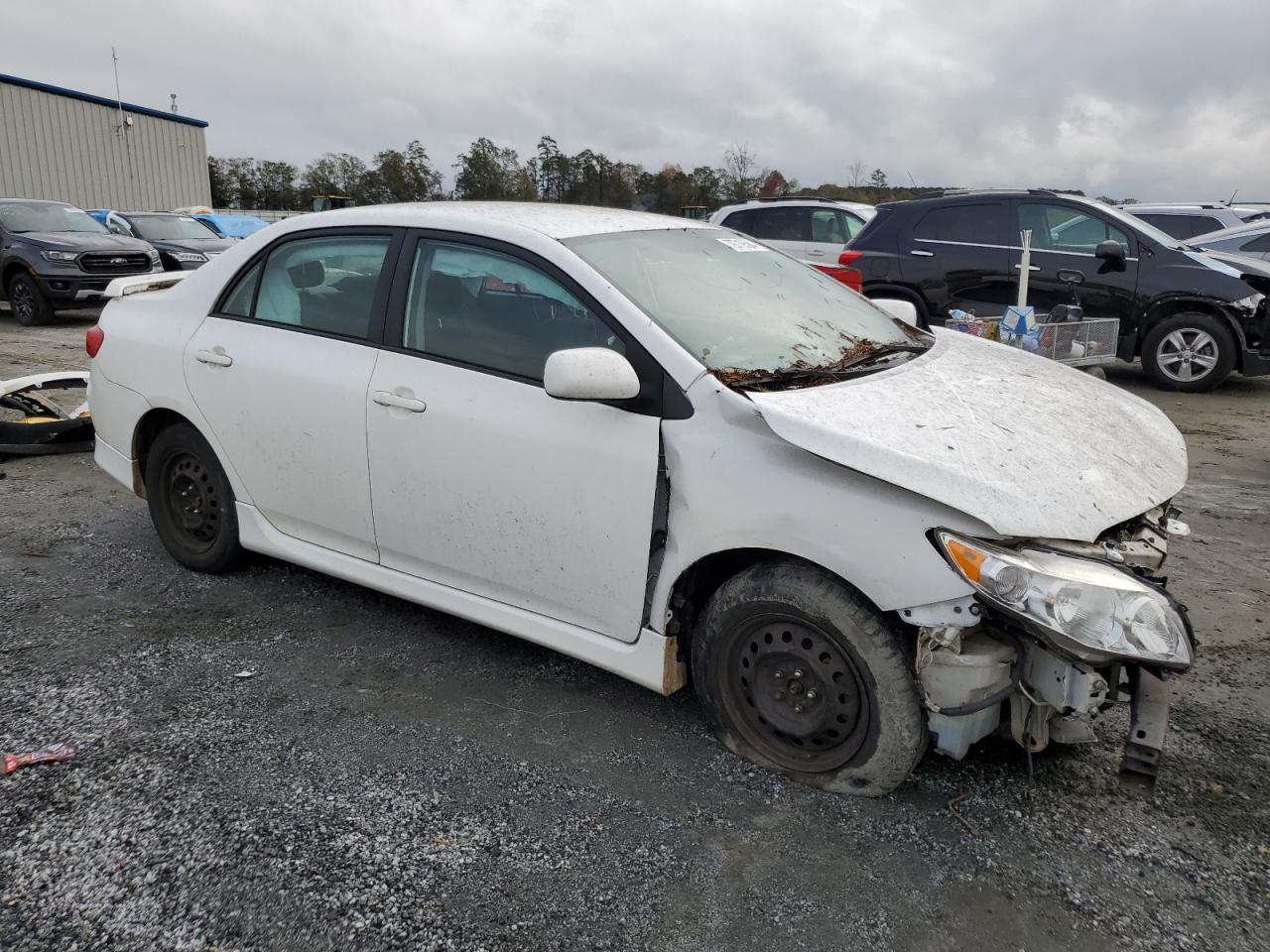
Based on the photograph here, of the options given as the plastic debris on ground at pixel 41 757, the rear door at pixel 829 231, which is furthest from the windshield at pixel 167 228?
the plastic debris on ground at pixel 41 757

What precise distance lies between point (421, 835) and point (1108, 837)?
74.5 inches

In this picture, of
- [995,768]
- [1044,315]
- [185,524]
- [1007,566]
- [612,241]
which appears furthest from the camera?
[1044,315]

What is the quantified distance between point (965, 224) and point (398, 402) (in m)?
8.16

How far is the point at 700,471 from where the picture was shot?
9.66 ft

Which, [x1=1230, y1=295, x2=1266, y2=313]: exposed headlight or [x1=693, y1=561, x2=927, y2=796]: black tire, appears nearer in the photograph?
[x1=693, y1=561, x2=927, y2=796]: black tire

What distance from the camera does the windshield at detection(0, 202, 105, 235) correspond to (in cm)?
1486

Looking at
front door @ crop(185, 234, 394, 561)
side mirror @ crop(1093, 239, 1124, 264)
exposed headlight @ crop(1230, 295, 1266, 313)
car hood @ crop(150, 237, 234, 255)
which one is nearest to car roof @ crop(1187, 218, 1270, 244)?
exposed headlight @ crop(1230, 295, 1266, 313)

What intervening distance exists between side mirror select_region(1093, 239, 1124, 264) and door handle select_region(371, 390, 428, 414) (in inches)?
302

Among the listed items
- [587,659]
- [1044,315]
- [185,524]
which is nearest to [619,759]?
[587,659]

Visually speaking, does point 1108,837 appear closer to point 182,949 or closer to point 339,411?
point 182,949

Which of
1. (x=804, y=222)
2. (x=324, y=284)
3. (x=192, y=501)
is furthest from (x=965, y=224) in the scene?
(x=192, y=501)

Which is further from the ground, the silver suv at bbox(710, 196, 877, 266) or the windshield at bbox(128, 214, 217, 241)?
the silver suv at bbox(710, 196, 877, 266)

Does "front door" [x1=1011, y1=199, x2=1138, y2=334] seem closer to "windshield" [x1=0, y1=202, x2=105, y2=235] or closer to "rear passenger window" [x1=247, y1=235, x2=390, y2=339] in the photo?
"rear passenger window" [x1=247, y1=235, x2=390, y2=339]

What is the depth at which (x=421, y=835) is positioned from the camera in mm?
Result: 2738
